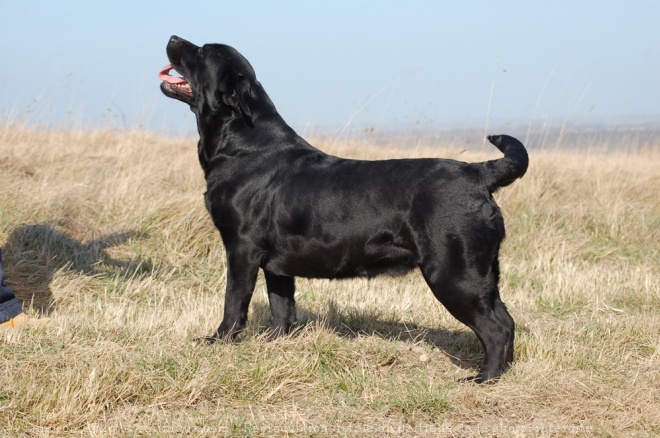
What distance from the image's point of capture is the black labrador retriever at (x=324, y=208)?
3.94 m

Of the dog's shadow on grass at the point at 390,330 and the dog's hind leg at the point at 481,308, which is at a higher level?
the dog's hind leg at the point at 481,308

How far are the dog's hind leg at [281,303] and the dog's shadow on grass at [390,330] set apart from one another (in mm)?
80

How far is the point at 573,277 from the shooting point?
637 cm

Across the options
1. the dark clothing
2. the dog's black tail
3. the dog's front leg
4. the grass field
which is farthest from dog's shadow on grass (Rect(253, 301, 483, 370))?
the dark clothing

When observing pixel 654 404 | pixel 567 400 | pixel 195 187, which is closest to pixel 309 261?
pixel 567 400

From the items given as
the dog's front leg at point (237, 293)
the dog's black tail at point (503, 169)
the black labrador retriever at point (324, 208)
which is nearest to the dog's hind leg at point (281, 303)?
the black labrador retriever at point (324, 208)

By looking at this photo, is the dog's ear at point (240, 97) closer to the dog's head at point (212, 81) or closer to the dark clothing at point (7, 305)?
the dog's head at point (212, 81)

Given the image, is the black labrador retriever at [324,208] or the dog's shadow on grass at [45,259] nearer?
the black labrador retriever at [324,208]

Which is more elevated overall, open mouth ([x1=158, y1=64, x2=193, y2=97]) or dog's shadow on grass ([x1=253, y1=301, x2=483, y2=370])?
open mouth ([x1=158, y1=64, x2=193, y2=97])

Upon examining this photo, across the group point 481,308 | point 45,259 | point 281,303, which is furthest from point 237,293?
point 45,259

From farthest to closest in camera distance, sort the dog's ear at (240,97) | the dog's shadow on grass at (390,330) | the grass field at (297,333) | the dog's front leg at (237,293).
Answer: the dog's shadow on grass at (390,330) < the dog's ear at (240,97) < the dog's front leg at (237,293) < the grass field at (297,333)

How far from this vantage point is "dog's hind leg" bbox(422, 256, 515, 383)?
3941 millimetres

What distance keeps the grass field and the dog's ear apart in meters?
1.23

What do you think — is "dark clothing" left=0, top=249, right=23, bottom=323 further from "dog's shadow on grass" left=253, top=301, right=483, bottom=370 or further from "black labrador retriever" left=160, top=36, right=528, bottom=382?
"dog's shadow on grass" left=253, top=301, right=483, bottom=370
